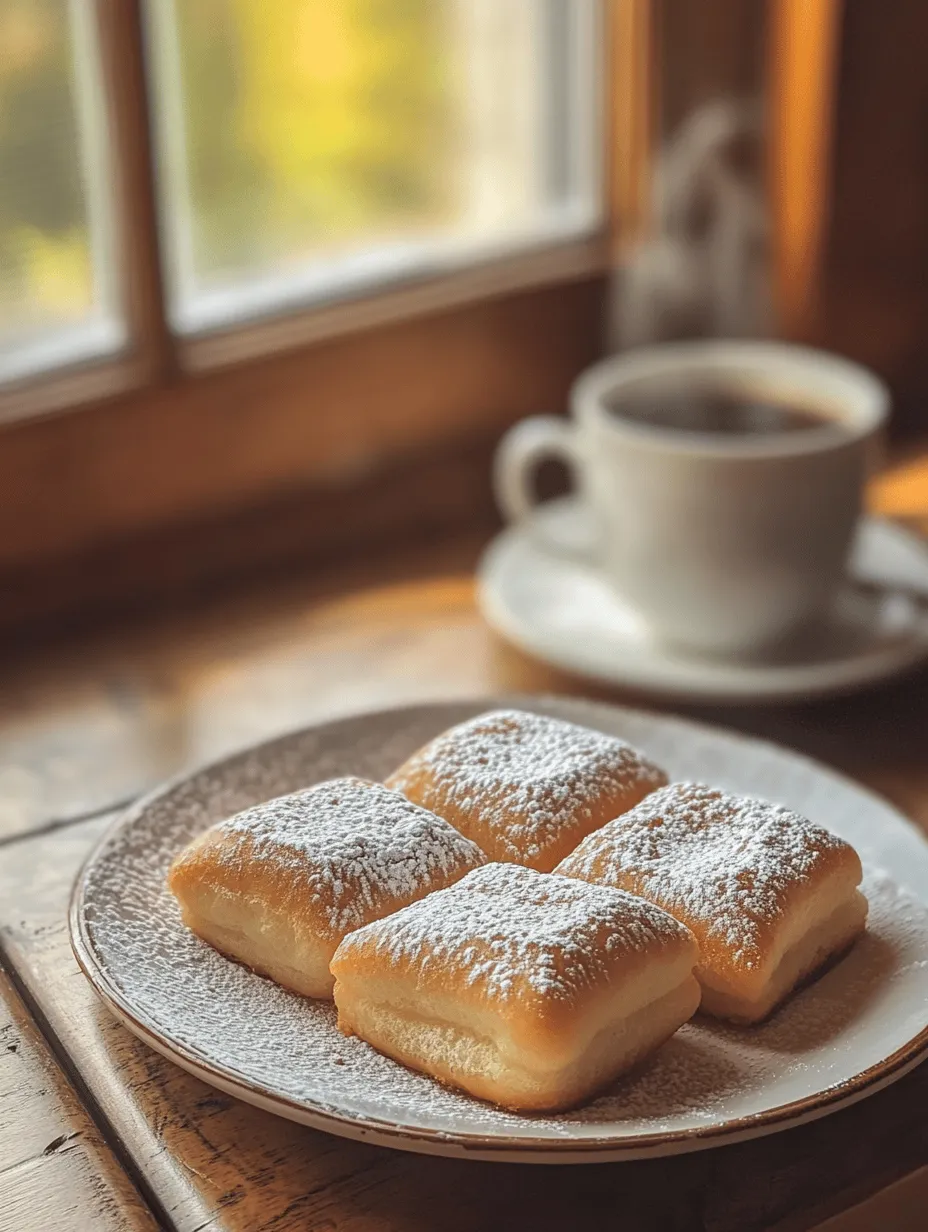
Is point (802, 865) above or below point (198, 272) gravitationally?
below

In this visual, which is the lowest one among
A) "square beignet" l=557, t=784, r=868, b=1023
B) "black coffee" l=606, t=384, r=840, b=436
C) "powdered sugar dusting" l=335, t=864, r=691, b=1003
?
"square beignet" l=557, t=784, r=868, b=1023

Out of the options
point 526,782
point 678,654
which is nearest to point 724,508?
point 678,654

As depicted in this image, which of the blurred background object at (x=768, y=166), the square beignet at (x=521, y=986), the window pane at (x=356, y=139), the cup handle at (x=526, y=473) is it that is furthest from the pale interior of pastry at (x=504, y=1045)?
the blurred background object at (x=768, y=166)

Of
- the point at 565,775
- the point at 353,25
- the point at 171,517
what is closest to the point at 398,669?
the point at 171,517

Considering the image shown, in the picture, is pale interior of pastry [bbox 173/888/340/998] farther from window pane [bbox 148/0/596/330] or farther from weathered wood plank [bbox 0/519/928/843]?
window pane [bbox 148/0/596/330]

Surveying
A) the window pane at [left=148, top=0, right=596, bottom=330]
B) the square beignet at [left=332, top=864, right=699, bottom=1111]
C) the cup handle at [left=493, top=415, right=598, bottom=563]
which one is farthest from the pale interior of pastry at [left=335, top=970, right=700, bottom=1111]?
the window pane at [left=148, top=0, right=596, bottom=330]

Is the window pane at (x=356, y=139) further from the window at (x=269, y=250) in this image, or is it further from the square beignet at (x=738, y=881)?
the square beignet at (x=738, y=881)

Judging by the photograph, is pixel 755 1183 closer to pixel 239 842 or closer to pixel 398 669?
pixel 239 842
